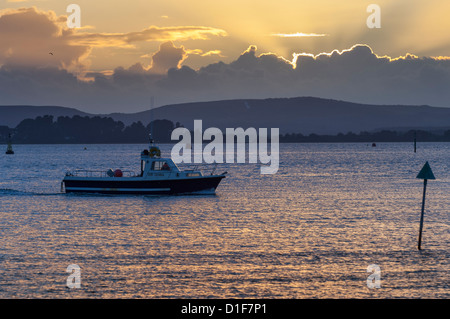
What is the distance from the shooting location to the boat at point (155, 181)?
56.2m

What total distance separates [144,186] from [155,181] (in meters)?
1.21

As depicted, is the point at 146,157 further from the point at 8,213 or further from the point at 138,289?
the point at 138,289

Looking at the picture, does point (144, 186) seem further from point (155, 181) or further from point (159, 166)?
point (159, 166)

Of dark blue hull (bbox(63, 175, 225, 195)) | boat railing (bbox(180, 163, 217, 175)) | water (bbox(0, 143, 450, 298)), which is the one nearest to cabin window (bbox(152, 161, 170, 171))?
dark blue hull (bbox(63, 175, 225, 195))

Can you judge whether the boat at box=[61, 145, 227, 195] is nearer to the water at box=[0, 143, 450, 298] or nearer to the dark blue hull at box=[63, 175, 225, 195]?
the dark blue hull at box=[63, 175, 225, 195]

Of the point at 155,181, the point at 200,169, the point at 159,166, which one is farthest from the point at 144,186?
the point at 200,169

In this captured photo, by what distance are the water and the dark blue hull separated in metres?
1.24

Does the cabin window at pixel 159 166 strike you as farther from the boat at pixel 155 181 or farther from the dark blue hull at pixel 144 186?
the dark blue hull at pixel 144 186

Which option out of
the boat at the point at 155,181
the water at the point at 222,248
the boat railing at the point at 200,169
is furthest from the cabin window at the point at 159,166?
the water at the point at 222,248

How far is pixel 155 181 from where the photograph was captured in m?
56.1

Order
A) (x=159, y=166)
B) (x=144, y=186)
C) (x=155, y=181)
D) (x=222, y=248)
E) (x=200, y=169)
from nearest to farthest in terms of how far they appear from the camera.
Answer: (x=222, y=248) → (x=155, y=181) → (x=144, y=186) → (x=159, y=166) → (x=200, y=169)

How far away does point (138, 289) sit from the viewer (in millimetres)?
21859

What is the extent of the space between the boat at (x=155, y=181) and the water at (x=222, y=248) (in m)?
1.37
